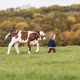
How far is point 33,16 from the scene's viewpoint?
187ft

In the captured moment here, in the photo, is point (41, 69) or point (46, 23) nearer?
point (41, 69)

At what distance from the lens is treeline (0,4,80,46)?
42500 mm

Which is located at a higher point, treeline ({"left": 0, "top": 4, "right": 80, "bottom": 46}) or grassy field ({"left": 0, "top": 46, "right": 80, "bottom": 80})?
grassy field ({"left": 0, "top": 46, "right": 80, "bottom": 80})

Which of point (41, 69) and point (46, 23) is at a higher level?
point (41, 69)

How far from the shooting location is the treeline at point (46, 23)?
139 feet

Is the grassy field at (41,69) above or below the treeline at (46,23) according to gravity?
above

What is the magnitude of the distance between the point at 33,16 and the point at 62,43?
17.6 meters

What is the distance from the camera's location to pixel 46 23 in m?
50.4

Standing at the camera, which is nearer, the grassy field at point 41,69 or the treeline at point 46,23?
the grassy field at point 41,69

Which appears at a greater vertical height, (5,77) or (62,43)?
(5,77)

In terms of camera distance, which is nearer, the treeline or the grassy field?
the grassy field

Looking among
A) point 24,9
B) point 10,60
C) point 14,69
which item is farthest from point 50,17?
point 14,69

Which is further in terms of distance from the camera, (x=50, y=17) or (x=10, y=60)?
(x=50, y=17)

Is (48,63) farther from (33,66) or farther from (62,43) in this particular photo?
(62,43)
